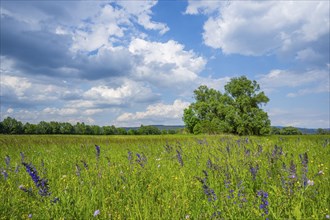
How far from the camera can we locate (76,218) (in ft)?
11.0

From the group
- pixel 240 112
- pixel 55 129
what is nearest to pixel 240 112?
pixel 240 112

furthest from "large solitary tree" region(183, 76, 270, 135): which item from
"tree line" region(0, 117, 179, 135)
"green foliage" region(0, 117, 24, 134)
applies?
"green foliage" region(0, 117, 24, 134)

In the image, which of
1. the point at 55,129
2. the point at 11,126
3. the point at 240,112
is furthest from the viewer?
the point at 55,129

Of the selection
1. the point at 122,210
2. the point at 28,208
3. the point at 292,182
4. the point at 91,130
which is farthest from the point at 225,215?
the point at 91,130

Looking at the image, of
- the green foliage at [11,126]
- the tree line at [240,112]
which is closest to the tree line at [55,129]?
the green foliage at [11,126]

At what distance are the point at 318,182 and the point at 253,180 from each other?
1014 mm

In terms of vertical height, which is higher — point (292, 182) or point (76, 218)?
point (292, 182)

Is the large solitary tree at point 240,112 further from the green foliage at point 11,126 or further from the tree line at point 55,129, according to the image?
the green foliage at point 11,126

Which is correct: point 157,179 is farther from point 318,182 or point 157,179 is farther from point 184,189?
point 318,182

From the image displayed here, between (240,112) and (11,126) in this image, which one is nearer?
(240,112)

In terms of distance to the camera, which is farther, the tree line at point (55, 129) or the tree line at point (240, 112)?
the tree line at point (55, 129)

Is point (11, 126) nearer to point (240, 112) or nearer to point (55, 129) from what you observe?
point (55, 129)

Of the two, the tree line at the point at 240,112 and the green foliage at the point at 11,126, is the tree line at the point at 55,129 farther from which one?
the tree line at the point at 240,112

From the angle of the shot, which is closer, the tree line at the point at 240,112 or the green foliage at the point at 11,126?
the tree line at the point at 240,112
